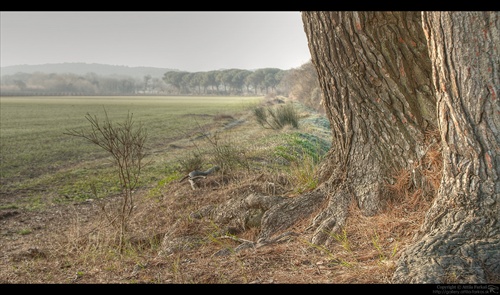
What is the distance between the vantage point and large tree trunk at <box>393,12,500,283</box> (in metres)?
3.33

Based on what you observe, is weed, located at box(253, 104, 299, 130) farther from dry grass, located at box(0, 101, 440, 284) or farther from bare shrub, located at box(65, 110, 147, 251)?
bare shrub, located at box(65, 110, 147, 251)

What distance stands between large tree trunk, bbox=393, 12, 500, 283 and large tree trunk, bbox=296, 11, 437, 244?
966mm

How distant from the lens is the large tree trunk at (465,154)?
333 centimetres

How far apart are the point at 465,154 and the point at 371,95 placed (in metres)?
1.45

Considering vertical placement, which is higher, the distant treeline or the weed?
the weed

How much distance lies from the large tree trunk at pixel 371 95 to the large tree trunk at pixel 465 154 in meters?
0.97

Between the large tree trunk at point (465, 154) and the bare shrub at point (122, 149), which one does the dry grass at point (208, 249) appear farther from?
the large tree trunk at point (465, 154)

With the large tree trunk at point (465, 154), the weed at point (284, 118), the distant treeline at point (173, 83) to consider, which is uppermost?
the large tree trunk at point (465, 154)

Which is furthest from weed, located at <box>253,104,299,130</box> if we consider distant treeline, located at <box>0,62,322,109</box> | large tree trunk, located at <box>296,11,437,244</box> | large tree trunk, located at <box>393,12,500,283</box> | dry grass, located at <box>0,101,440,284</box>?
distant treeline, located at <box>0,62,322,109</box>

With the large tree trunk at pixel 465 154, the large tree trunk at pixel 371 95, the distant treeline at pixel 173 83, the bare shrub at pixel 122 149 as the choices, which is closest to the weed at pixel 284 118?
the bare shrub at pixel 122 149

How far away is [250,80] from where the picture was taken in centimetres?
15375

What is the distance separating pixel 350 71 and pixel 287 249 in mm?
1927

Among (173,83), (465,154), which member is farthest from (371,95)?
(173,83)
